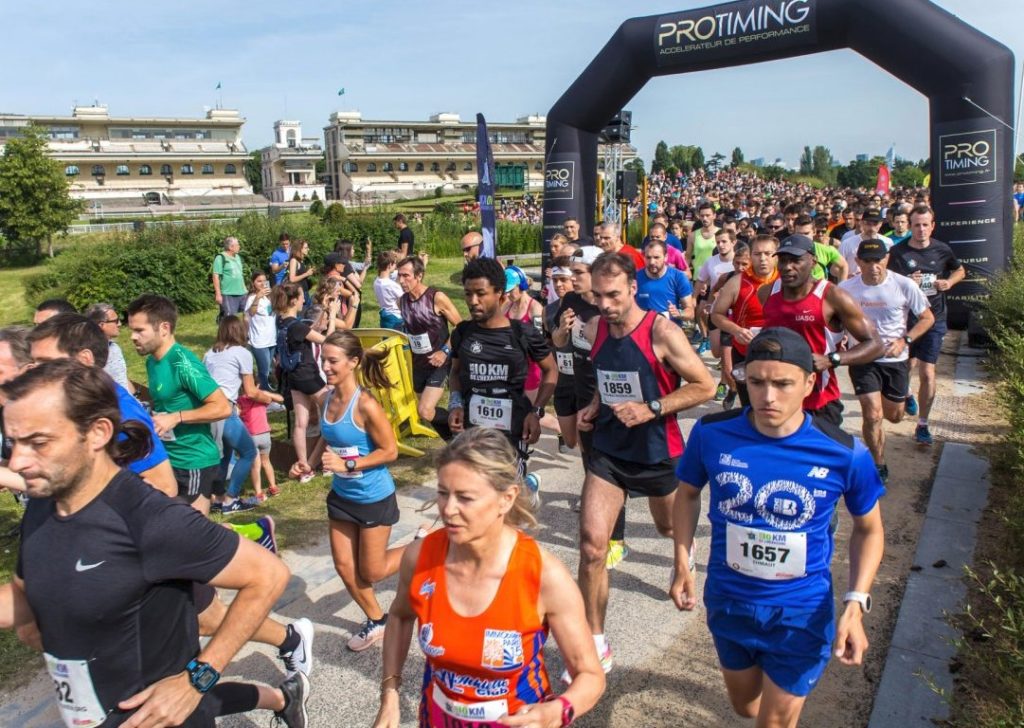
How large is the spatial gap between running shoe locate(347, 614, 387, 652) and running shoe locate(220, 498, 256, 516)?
2581 mm

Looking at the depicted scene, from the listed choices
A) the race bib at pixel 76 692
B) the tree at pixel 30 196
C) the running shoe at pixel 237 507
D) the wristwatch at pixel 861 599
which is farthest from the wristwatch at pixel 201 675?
the tree at pixel 30 196

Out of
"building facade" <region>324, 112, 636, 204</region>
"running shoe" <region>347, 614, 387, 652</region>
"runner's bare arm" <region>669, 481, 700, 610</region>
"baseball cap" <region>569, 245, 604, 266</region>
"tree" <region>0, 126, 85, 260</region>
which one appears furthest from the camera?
"building facade" <region>324, 112, 636, 204</region>

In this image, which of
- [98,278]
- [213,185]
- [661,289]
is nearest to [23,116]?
[213,185]

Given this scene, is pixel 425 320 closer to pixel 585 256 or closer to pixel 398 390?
pixel 398 390

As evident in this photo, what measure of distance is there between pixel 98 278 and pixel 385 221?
1112 centimetres

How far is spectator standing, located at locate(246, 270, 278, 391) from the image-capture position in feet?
30.7

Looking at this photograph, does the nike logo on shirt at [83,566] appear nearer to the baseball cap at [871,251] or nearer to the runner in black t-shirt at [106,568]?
the runner in black t-shirt at [106,568]

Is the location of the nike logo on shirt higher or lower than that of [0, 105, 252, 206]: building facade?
lower

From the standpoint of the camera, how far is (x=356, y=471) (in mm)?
4020

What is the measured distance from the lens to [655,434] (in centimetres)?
413

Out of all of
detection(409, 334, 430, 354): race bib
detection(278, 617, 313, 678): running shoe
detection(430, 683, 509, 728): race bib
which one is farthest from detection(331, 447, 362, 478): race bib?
detection(409, 334, 430, 354): race bib

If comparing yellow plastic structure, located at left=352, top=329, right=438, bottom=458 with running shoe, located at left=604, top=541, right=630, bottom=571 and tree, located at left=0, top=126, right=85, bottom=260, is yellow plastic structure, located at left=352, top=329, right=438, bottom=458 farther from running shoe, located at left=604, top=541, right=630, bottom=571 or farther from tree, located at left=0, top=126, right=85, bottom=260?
tree, located at left=0, top=126, right=85, bottom=260

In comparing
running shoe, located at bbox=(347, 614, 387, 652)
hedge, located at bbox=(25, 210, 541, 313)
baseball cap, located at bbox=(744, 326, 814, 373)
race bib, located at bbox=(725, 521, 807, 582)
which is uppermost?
Result: hedge, located at bbox=(25, 210, 541, 313)

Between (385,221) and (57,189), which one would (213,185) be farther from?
(385,221)
